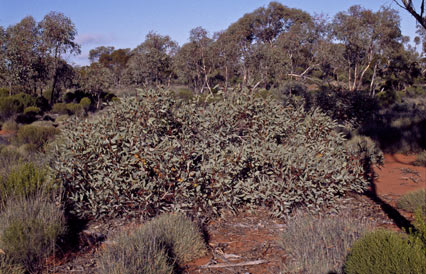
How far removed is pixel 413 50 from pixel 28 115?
119 ft

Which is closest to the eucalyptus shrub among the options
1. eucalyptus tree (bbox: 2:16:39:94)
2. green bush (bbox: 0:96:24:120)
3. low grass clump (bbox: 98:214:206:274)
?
low grass clump (bbox: 98:214:206:274)

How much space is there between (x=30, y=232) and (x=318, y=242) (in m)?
2.76

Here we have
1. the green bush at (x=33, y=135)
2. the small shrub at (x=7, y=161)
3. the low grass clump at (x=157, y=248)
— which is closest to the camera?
the low grass clump at (x=157, y=248)

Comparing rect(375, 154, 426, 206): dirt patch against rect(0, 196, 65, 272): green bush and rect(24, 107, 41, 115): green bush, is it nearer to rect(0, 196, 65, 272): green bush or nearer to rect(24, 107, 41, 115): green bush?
rect(0, 196, 65, 272): green bush

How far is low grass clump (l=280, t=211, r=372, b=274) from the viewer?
10.4 ft

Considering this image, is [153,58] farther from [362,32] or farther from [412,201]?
[412,201]

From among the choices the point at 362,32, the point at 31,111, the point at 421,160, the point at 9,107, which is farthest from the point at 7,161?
the point at 362,32

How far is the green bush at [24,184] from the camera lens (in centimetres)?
446

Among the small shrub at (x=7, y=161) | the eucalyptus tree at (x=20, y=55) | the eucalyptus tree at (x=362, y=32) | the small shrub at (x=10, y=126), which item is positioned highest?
the eucalyptus tree at (x=362, y=32)

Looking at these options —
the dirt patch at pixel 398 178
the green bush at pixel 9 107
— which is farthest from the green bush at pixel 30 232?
the green bush at pixel 9 107

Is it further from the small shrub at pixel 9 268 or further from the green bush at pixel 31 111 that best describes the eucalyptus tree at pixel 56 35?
the small shrub at pixel 9 268

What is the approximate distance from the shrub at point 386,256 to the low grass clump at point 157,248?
1.46m

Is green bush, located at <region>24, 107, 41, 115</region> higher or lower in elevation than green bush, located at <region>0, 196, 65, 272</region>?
lower

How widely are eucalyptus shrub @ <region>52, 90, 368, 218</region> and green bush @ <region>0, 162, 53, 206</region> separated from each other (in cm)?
27
